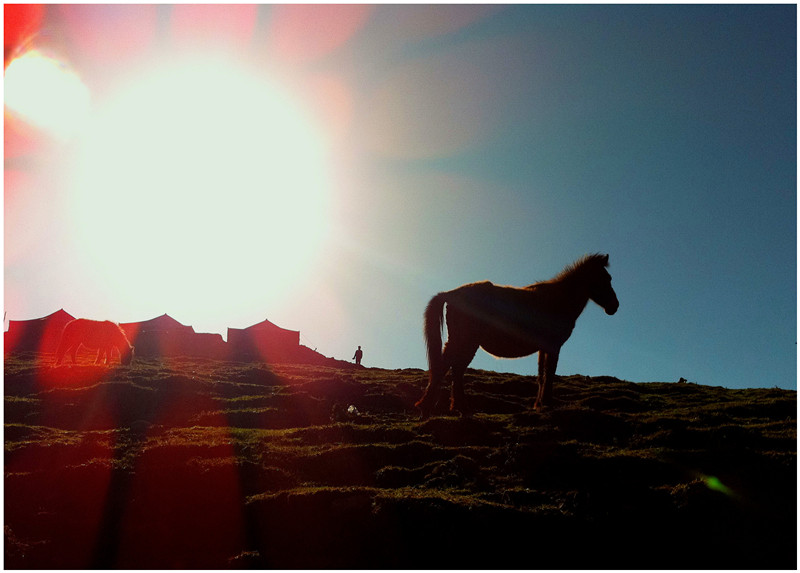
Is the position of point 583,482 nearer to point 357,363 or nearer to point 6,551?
point 6,551

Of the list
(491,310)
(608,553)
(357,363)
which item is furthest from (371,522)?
(357,363)

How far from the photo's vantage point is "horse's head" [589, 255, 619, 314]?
14805 mm

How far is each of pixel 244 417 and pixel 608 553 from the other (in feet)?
36.6

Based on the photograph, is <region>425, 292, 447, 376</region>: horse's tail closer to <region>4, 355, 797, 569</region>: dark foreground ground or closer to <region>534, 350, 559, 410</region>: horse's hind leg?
<region>4, 355, 797, 569</region>: dark foreground ground

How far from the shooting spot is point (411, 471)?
351 inches

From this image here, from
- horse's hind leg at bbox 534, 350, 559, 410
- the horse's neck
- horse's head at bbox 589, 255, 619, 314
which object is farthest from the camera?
horse's head at bbox 589, 255, 619, 314

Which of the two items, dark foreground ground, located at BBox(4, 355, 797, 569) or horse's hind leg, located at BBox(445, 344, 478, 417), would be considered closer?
dark foreground ground, located at BBox(4, 355, 797, 569)

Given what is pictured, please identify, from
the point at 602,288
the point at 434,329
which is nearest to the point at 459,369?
the point at 434,329

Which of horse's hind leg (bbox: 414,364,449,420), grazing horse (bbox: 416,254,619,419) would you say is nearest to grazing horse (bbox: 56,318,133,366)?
horse's hind leg (bbox: 414,364,449,420)

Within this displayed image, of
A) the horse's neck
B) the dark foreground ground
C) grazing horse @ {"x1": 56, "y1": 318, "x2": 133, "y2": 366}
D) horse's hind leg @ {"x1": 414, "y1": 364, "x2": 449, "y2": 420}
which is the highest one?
the horse's neck

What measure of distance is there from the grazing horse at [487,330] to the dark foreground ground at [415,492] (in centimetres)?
140

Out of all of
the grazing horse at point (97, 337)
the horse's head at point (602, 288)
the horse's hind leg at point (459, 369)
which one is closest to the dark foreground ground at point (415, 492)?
the horse's hind leg at point (459, 369)

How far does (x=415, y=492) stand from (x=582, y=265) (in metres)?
9.35

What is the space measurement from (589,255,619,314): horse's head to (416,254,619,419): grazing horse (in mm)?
1773
